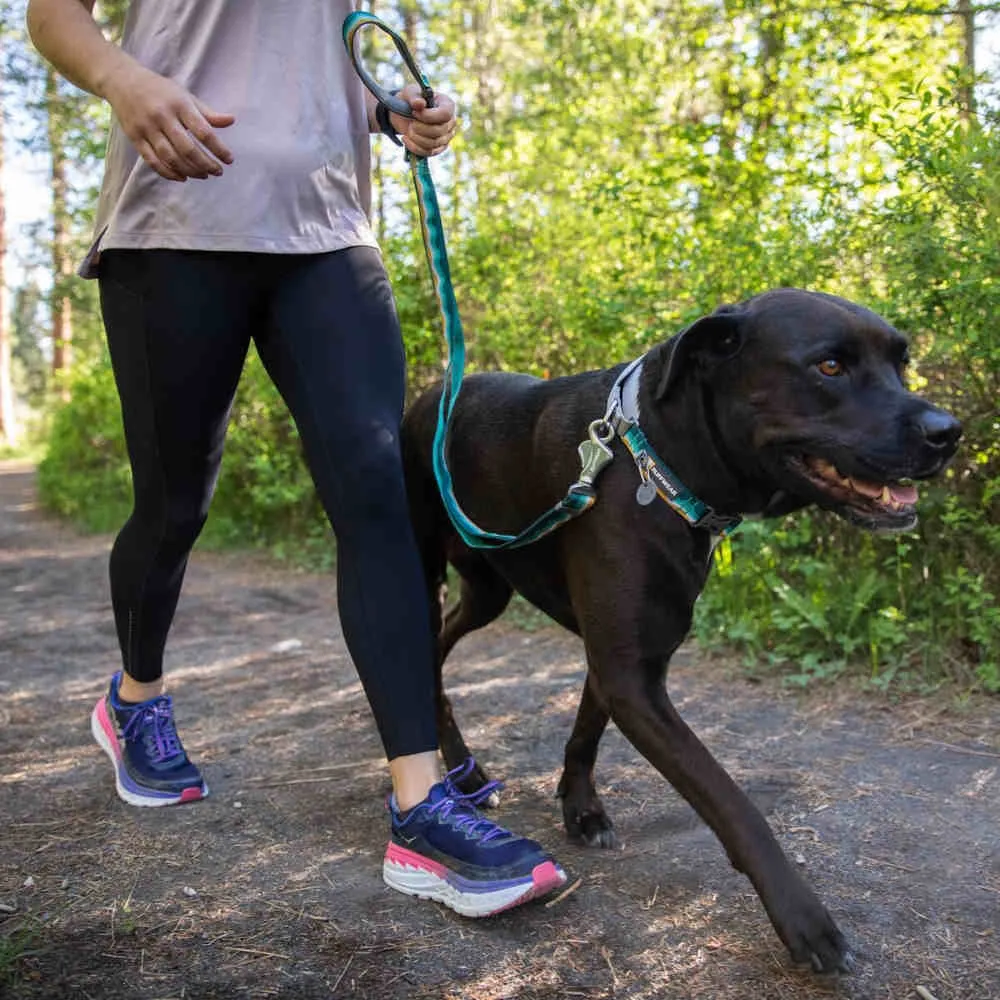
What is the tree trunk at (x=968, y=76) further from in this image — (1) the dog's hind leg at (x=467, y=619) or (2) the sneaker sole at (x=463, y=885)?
(2) the sneaker sole at (x=463, y=885)

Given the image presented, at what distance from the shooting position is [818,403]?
2250mm

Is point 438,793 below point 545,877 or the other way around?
the other way around

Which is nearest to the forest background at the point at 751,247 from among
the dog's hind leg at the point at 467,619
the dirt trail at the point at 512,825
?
the dirt trail at the point at 512,825

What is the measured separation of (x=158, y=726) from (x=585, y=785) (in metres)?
1.22

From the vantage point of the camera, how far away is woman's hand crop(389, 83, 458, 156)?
2.44 meters

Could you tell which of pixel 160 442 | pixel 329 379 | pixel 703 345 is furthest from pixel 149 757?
pixel 703 345

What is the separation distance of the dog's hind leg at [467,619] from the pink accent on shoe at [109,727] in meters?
0.93

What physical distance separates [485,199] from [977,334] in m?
4.59

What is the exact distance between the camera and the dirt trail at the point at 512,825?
1.97 m

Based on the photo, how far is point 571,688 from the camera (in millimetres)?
4141

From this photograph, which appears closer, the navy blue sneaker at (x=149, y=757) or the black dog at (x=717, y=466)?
the black dog at (x=717, y=466)

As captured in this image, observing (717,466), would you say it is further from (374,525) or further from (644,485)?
(374,525)

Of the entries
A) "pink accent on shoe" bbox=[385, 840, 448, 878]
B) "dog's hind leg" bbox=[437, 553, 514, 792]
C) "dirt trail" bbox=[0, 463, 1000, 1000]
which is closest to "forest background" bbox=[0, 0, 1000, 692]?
"dirt trail" bbox=[0, 463, 1000, 1000]

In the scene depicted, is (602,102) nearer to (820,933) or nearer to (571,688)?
(571,688)
